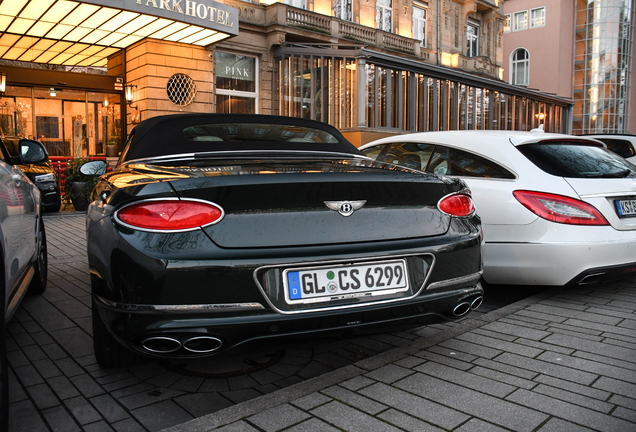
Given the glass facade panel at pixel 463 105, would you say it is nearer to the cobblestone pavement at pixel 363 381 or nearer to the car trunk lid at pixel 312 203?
the cobblestone pavement at pixel 363 381

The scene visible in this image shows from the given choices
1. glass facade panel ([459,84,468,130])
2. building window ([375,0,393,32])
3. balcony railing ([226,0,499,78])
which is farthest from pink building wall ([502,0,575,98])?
glass facade panel ([459,84,468,130])

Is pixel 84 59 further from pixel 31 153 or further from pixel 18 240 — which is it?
pixel 18 240

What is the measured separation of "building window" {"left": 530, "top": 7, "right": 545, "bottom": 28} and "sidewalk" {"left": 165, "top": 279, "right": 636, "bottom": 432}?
49.9 m

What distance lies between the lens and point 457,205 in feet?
9.10

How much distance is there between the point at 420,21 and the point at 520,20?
89.4 ft

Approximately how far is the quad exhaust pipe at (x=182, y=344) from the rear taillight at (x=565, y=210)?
2.83 meters

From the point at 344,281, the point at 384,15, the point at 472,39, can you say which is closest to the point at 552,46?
the point at 472,39

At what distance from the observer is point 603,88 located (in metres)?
45.9

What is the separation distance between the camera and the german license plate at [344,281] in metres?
2.21

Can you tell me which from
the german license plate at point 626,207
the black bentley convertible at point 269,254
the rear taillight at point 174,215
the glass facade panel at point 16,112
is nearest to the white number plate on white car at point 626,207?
the german license plate at point 626,207

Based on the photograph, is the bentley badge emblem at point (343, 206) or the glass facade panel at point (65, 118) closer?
the bentley badge emblem at point (343, 206)

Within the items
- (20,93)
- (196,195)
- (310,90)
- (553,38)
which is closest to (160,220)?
(196,195)

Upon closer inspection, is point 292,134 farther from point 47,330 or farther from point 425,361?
point 47,330

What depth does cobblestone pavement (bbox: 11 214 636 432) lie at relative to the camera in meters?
2.21
